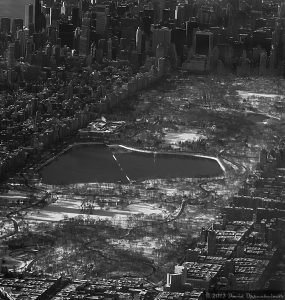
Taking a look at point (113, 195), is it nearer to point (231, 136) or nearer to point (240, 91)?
point (231, 136)

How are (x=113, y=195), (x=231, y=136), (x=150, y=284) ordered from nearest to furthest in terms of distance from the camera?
(x=150, y=284)
(x=113, y=195)
(x=231, y=136)

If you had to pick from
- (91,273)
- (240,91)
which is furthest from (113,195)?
(240,91)

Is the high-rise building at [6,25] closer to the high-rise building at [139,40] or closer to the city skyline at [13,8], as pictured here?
the city skyline at [13,8]

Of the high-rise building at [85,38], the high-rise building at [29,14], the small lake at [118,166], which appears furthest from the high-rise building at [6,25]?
the small lake at [118,166]

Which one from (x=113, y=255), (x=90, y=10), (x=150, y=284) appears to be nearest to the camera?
(x=150, y=284)

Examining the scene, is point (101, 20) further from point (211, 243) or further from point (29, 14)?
point (211, 243)

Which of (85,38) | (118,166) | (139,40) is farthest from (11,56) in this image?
(118,166)

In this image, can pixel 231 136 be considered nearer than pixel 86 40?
Yes
